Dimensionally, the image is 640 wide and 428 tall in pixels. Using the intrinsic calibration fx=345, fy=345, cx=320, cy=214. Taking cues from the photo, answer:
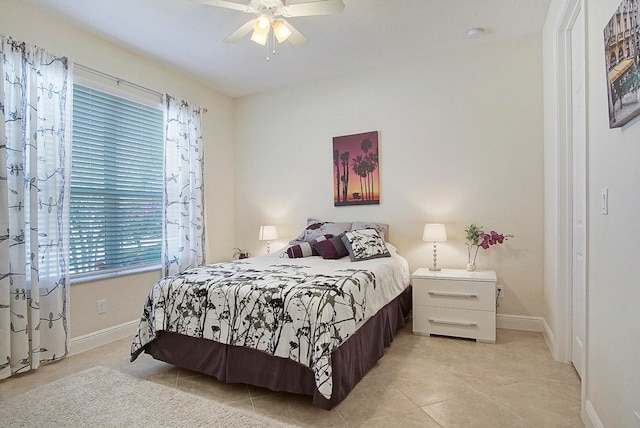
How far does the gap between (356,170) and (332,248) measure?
3.67 ft

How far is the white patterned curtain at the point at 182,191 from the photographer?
12.7ft

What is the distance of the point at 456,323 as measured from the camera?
120 inches

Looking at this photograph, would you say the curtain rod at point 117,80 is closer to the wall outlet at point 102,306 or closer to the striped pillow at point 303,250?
the wall outlet at point 102,306

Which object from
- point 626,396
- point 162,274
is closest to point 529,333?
point 626,396

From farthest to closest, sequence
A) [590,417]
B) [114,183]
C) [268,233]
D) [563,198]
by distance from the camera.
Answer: [268,233]
[114,183]
[563,198]
[590,417]

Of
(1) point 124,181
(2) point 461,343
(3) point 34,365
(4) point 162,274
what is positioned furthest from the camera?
(4) point 162,274

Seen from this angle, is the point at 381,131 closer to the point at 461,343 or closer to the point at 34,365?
the point at 461,343

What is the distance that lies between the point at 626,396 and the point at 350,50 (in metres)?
3.36

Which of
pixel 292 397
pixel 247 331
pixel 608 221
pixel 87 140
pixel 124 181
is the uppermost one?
pixel 87 140

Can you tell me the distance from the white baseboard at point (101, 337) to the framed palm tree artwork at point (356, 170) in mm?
2559

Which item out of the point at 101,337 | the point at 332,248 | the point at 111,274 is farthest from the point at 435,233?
the point at 101,337

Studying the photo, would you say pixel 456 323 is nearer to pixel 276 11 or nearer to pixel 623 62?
pixel 623 62

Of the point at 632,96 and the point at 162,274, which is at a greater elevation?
the point at 632,96

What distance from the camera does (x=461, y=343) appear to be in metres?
2.99
